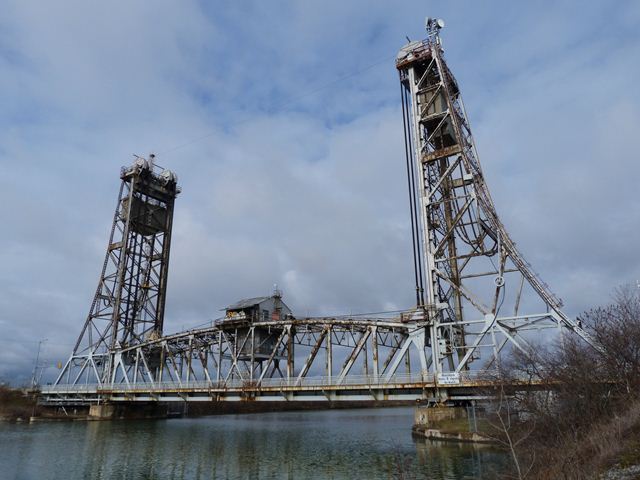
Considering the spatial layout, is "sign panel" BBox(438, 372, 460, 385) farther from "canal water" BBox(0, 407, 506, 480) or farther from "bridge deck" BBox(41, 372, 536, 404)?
"canal water" BBox(0, 407, 506, 480)

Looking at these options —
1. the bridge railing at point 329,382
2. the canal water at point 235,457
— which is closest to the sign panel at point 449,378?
the bridge railing at point 329,382

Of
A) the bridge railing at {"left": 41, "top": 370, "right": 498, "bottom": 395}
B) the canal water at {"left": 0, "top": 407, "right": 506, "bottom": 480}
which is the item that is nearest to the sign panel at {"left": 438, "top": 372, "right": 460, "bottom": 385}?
the bridge railing at {"left": 41, "top": 370, "right": 498, "bottom": 395}

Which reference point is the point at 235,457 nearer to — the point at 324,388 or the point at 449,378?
the point at 324,388

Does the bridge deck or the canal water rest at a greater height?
the bridge deck

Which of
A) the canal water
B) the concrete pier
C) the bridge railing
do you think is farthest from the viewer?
the bridge railing

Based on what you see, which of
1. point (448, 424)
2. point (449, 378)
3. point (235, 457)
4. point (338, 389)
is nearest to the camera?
point (235, 457)

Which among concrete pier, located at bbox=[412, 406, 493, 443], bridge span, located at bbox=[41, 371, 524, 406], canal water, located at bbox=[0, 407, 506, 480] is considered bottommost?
canal water, located at bbox=[0, 407, 506, 480]

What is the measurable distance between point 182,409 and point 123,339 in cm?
1793

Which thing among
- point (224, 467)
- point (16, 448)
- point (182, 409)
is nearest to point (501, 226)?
point (224, 467)

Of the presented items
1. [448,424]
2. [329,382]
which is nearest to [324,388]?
[329,382]

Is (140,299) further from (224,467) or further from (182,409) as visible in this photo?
(224,467)

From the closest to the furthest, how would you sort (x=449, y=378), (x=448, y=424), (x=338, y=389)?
(x=448, y=424) → (x=449, y=378) → (x=338, y=389)

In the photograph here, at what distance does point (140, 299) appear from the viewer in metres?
77.4

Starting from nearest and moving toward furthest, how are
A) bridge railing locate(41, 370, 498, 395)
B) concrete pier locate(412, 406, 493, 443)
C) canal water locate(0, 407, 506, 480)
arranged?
canal water locate(0, 407, 506, 480) < concrete pier locate(412, 406, 493, 443) < bridge railing locate(41, 370, 498, 395)
